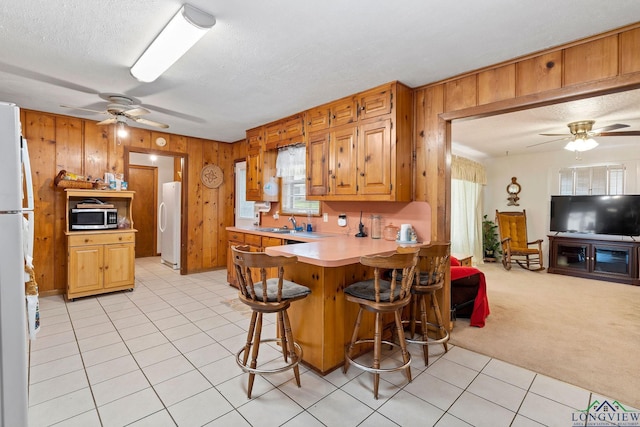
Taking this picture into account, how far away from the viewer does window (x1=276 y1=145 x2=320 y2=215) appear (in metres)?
4.36

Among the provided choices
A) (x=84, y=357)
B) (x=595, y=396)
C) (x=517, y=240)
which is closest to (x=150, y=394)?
(x=84, y=357)

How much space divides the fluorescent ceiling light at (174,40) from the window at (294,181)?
2.13 meters

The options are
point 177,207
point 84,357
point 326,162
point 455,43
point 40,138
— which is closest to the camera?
point 455,43

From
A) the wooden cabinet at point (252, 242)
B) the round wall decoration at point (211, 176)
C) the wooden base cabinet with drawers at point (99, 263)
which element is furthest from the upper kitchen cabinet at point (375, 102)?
the wooden base cabinet with drawers at point (99, 263)

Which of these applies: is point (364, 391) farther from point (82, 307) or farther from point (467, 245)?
point (467, 245)

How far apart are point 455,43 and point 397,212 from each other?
1654 millimetres

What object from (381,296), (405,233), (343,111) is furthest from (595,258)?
(381,296)

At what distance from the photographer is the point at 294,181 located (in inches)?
184

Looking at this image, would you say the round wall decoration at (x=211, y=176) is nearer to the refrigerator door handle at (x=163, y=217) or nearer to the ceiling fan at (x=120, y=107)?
the refrigerator door handle at (x=163, y=217)

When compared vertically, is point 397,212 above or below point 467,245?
above

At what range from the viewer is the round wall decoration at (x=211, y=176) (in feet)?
18.5

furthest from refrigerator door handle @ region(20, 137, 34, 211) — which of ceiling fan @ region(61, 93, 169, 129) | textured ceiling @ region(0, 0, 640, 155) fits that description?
ceiling fan @ region(61, 93, 169, 129)

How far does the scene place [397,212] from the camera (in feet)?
10.9

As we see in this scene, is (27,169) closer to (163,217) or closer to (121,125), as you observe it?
(121,125)
